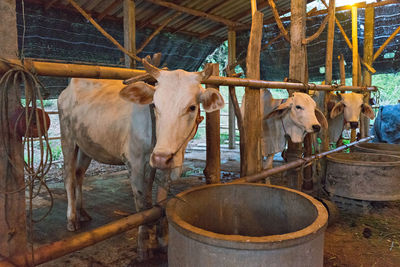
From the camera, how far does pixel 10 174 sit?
1.37 m

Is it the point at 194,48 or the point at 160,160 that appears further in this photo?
the point at 194,48

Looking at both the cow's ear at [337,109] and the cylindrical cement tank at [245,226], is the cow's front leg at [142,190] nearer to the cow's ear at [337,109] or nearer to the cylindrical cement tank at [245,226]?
the cylindrical cement tank at [245,226]

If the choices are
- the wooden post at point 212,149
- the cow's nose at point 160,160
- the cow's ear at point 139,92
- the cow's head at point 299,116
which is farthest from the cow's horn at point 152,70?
the cow's head at point 299,116

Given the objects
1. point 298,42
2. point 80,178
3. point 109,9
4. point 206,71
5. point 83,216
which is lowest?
point 83,216

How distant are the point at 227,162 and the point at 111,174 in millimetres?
2975

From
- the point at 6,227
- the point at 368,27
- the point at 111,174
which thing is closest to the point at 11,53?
the point at 6,227

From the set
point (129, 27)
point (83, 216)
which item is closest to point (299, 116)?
point (83, 216)

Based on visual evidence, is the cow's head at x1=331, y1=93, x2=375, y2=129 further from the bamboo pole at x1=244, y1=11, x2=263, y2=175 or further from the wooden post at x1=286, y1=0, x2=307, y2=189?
the bamboo pole at x1=244, y1=11, x2=263, y2=175

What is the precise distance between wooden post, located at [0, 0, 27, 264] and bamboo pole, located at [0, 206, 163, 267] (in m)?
0.09

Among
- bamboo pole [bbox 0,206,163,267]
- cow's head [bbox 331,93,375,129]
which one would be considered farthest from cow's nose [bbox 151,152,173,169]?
cow's head [bbox 331,93,375,129]

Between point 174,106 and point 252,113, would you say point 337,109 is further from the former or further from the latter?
point 174,106

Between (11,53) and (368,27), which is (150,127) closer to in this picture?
(11,53)

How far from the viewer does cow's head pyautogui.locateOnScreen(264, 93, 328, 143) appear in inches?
139

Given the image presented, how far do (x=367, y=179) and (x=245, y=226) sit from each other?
2.34 meters
